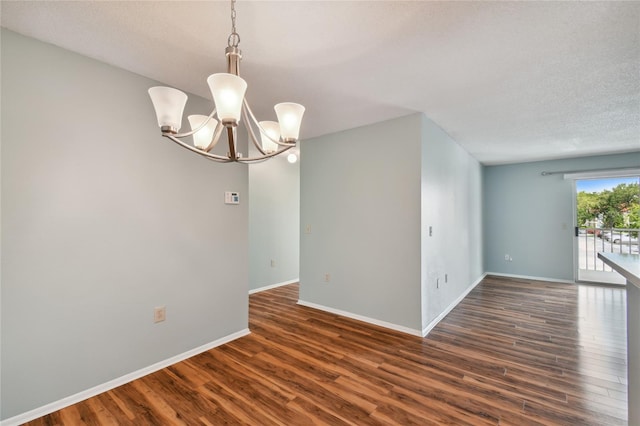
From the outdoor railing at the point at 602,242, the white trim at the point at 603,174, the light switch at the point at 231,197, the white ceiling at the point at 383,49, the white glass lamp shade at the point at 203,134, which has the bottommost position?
the outdoor railing at the point at 602,242

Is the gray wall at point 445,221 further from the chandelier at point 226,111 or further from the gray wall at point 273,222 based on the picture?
the gray wall at point 273,222

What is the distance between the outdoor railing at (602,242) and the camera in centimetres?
490

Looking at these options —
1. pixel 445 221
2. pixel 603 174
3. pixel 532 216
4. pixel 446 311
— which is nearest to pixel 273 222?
pixel 445 221

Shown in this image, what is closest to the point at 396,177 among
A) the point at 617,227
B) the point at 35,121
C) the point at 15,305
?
the point at 35,121

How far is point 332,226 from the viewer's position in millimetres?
3725

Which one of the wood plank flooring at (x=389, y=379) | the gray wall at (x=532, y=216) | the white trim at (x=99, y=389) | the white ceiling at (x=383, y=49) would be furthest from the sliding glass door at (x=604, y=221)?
the white trim at (x=99, y=389)

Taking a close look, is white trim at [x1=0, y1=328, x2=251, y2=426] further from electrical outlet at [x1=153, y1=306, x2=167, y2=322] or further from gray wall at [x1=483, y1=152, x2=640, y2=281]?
gray wall at [x1=483, y1=152, x2=640, y2=281]

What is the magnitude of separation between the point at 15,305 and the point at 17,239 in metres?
0.39

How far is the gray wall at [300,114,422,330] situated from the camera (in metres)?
3.04

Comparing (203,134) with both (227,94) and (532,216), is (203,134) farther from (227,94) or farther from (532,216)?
Result: (532,216)

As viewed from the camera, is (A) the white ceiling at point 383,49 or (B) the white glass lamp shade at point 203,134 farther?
(B) the white glass lamp shade at point 203,134

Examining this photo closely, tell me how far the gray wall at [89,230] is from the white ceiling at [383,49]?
0.99ft

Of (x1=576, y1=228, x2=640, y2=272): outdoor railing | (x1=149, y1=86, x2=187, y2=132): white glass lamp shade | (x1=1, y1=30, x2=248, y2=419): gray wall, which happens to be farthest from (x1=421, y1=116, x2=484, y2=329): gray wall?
(x1=149, y1=86, x2=187, y2=132): white glass lamp shade

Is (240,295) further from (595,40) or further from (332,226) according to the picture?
(595,40)
